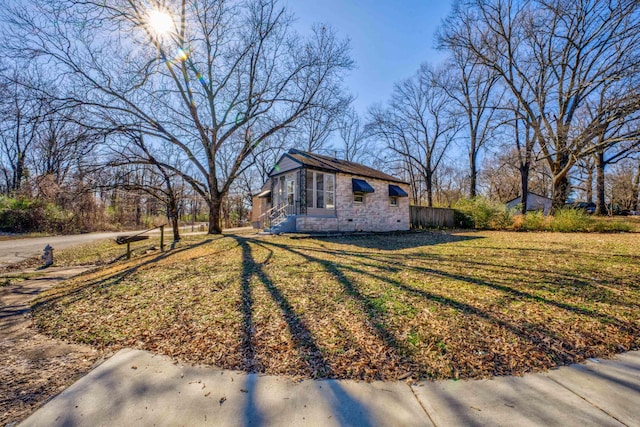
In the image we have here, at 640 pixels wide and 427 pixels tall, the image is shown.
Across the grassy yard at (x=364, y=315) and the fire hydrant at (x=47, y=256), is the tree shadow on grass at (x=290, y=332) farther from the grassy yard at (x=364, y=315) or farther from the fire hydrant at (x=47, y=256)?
the fire hydrant at (x=47, y=256)

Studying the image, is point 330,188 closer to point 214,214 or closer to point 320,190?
point 320,190

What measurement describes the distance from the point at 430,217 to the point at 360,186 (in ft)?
24.1

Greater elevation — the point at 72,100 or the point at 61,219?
the point at 72,100

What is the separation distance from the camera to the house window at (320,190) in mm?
12250

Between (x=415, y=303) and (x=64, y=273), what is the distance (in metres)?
7.94

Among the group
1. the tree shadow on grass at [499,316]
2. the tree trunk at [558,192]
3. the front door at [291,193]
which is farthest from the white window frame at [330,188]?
the tree trunk at [558,192]

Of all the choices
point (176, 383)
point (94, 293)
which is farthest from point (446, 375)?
point (94, 293)

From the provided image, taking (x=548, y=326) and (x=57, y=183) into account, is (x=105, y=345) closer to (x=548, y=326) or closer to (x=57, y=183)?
(x=548, y=326)

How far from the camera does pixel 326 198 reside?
1273 cm

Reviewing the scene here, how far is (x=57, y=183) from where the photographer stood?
7.25 m

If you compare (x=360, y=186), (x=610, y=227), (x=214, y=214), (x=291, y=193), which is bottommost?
(x=610, y=227)

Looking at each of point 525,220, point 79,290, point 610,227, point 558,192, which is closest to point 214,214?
point 79,290

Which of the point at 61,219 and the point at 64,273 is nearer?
the point at 64,273

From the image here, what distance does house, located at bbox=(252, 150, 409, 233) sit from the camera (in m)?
11.8
